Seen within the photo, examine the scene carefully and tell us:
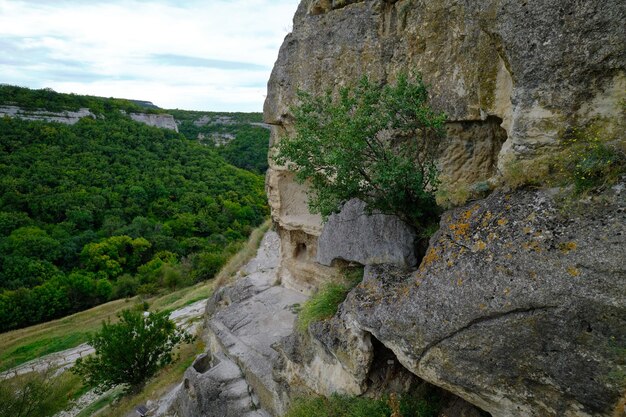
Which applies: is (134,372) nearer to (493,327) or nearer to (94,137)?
(493,327)

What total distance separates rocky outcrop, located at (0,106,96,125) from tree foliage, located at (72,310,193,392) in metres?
43.2

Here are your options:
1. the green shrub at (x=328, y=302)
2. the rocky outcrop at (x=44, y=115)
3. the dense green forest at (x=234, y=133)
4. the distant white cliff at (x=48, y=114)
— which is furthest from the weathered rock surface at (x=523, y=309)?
the distant white cliff at (x=48, y=114)

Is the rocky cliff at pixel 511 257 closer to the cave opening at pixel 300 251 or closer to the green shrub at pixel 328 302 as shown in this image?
the green shrub at pixel 328 302

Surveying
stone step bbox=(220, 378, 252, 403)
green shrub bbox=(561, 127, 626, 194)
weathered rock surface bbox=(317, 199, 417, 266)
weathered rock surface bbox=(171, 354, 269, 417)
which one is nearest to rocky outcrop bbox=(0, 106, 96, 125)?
weathered rock surface bbox=(171, 354, 269, 417)

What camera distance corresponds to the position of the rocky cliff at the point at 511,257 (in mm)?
3682

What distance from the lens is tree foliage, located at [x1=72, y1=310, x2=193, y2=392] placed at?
12.6 m

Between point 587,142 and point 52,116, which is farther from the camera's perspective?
point 52,116

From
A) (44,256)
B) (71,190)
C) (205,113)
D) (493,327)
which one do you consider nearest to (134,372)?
(493,327)

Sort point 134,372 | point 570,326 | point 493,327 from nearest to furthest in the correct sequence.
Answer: point 570,326
point 493,327
point 134,372

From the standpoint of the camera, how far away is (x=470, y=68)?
613cm

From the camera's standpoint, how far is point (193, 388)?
9414 mm

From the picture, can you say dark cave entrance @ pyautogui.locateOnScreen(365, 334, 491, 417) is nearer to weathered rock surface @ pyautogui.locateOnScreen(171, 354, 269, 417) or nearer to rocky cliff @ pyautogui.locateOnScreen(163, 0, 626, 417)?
rocky cliff @ pyautogui.locateOnScreen(163, 0, 626, 417)

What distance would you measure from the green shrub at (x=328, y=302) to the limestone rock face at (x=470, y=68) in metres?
2.56

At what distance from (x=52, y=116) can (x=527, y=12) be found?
179ft
